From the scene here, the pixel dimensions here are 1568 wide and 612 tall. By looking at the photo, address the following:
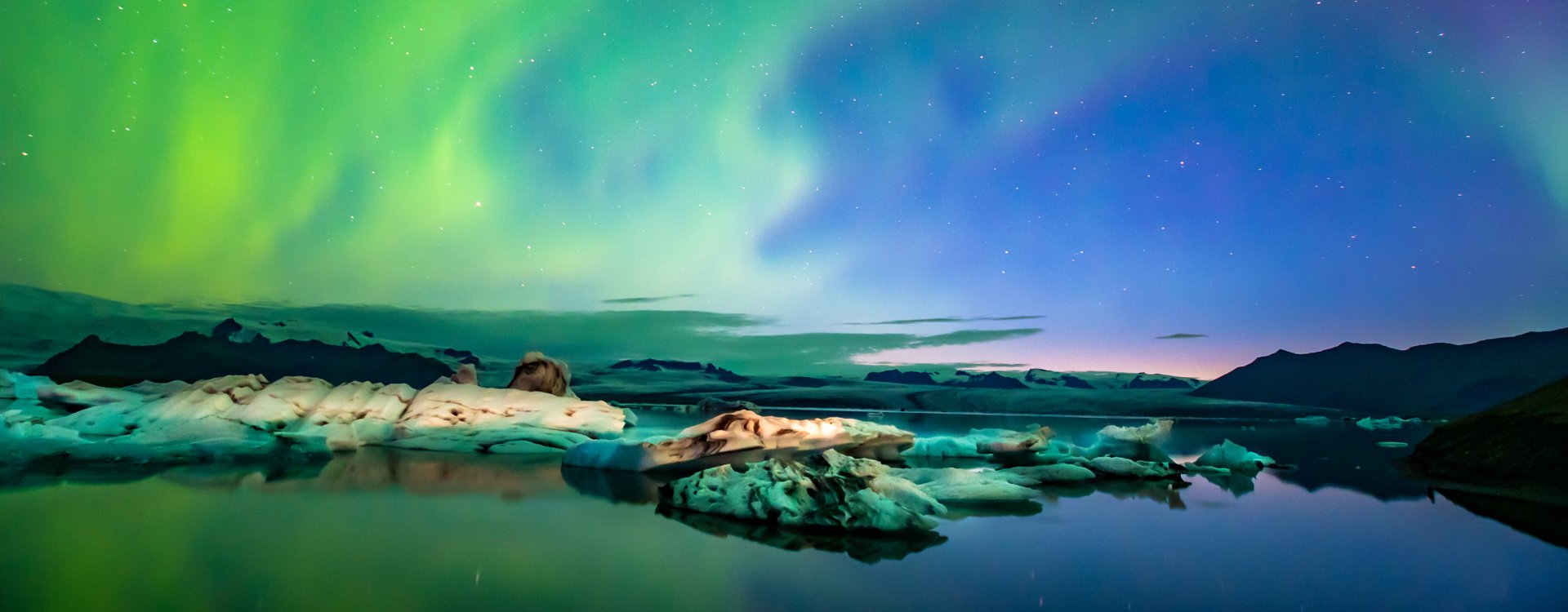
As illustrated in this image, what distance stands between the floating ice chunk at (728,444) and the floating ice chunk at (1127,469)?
14.6 feet

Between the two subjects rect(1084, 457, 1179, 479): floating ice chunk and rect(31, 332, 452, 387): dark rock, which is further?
rect(31, 332, 452, 387): dark rock

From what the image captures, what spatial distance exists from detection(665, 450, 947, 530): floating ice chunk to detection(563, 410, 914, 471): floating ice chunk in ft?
12.6

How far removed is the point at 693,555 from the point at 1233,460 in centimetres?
1295

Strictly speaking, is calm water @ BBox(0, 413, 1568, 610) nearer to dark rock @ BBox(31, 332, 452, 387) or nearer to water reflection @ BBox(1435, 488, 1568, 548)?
water reflection @ BBox(1435, 488, 1568, 548)

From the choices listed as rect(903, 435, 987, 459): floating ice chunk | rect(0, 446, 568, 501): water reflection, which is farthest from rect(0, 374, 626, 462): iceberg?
rect(903, 435, 987, 459): floating ice chunk

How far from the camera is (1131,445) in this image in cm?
1443

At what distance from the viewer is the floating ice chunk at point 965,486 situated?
896 cm

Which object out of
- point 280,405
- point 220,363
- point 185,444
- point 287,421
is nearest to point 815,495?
point 185,444

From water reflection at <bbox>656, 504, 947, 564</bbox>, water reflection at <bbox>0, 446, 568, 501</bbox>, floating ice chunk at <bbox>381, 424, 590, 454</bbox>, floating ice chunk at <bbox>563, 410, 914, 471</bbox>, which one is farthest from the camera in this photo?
floating ice chunk at <bbox>381, 424, 590, 454</bbox>

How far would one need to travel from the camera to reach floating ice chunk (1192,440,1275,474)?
13961 millimetres

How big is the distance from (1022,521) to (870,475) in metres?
1.65

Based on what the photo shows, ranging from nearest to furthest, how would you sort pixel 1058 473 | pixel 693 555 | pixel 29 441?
pixel 693 555 < pixel 1058 473 < pixel 29 441

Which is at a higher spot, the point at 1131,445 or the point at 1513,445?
the point at 1513,445

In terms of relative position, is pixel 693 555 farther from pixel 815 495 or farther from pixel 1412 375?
pixel 1412 375
